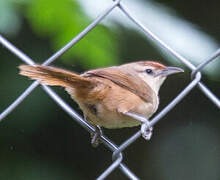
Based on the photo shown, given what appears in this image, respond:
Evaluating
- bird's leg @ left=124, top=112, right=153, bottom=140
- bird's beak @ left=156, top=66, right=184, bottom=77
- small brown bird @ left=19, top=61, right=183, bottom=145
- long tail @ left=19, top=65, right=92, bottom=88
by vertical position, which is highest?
long tail @ left=19, top=65, right=92, bottom=88

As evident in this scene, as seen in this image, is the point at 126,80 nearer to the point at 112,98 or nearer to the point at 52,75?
the point at 112,98

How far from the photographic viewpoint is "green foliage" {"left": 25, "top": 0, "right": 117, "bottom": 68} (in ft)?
8.51

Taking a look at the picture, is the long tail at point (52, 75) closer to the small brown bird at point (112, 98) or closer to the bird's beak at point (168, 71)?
the small brown bird at point (112, 98)

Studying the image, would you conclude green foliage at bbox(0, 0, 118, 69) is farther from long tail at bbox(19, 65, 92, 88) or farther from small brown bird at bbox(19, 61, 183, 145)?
long tail at bbox(19, 65, 92, 88)

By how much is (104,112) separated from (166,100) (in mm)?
1310

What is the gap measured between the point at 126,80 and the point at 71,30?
295 mm

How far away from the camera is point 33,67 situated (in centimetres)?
201

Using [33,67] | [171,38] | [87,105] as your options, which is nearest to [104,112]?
[87,105]

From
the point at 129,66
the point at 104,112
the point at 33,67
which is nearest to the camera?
the point at 33,67

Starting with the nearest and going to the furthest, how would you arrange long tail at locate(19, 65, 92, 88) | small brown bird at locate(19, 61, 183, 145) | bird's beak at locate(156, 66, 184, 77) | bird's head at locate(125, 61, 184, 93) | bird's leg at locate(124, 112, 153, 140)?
long tail at locate(19, 65, 92, 88)
bird's leg at locate(124, 112, 153, 140)
small brown bird at locate(19, 61, 183, 145)
bird's beak at locate(156, 66, 184, 77)
bird's head at locate(125, 61, 184, 93)

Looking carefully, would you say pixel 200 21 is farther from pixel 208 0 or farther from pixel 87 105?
pixel 87 105

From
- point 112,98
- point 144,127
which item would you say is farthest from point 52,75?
point 112,98

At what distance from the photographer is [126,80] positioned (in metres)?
2.60

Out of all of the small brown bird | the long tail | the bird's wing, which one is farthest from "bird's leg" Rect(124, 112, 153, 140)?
the long tail
